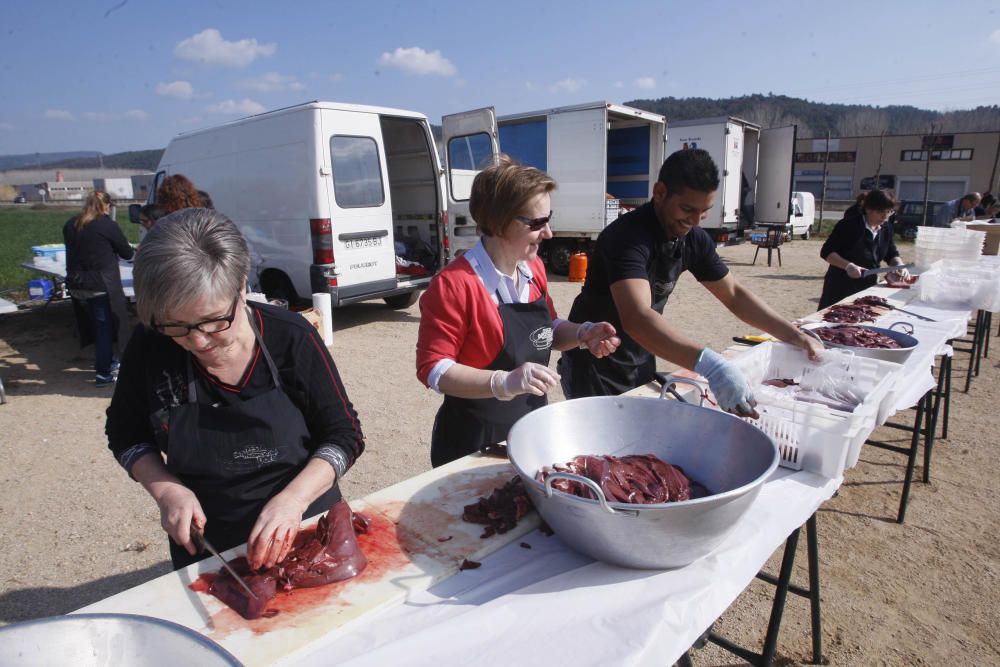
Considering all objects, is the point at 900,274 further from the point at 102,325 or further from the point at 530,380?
the point at 102,325

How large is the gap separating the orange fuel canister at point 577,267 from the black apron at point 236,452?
1048 centimetres

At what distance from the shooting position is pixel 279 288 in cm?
766

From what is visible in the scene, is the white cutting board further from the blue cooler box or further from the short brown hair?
the blue cooler box

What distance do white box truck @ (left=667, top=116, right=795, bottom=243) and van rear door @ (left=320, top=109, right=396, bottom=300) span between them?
28.9 feet

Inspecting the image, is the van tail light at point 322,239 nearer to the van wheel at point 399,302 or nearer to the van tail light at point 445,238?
the van tail light at point 445,238

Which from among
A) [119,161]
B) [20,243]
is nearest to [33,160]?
[119,161]

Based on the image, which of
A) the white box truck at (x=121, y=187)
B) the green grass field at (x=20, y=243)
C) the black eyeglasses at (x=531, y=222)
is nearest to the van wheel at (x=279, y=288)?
the green grass field at (x=20, y=243)

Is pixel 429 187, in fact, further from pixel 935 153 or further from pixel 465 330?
pixel 935 153

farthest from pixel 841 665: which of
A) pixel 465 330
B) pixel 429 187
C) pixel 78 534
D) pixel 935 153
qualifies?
pixel 935 153

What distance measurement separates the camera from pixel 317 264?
22.4ft

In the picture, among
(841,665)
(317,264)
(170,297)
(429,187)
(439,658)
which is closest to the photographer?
(439,658)

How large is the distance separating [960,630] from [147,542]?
4305 millimetres

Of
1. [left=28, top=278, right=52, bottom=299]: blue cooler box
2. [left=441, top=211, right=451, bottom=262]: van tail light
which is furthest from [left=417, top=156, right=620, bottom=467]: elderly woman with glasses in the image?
[left=28, top=278, right=52, bottom=299]: blue cooler box

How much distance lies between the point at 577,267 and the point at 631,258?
9439 millimetres
